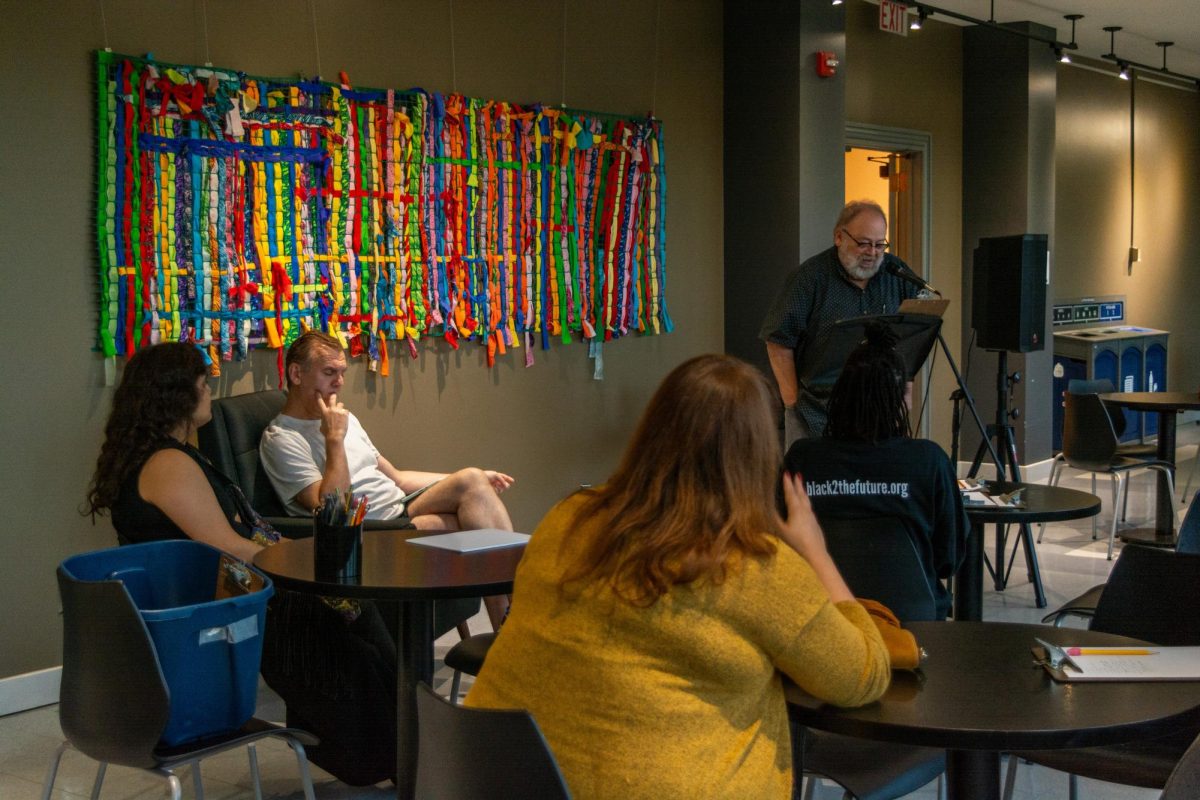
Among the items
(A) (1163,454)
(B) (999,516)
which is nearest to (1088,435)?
(A) (1163,454)

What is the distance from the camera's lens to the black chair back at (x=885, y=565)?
Result: 2.66 m

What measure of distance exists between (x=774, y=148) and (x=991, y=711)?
15.8 ft

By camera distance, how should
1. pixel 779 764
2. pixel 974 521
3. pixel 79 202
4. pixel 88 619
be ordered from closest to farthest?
pixel 779 764 → pixel 88 619 → pixel 974 521 → pixel 79 202

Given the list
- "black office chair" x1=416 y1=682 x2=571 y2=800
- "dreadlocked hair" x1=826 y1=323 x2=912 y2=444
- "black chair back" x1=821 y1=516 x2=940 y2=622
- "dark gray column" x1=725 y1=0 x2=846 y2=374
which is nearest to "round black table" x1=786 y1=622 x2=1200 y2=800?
"black office chair" x1=416 y1=682 x2=571 y2=800

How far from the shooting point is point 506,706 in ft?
5.57

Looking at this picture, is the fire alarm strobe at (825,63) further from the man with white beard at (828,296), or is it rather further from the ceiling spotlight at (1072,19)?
the ceiling spotlight at (1072,19)

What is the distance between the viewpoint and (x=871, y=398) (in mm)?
2705

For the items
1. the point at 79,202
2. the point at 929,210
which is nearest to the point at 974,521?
the point at 79,202

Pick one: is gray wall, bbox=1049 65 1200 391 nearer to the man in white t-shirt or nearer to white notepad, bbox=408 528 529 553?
the man in white t-shirt

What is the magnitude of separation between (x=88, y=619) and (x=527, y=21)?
384 cm

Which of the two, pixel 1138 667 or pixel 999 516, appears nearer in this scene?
pixel 1138 667

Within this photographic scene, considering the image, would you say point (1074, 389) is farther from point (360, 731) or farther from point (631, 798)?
point (631, 798)

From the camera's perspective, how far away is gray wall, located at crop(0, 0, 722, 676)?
3.84 m

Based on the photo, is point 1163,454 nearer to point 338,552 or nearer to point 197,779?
point 338,552
